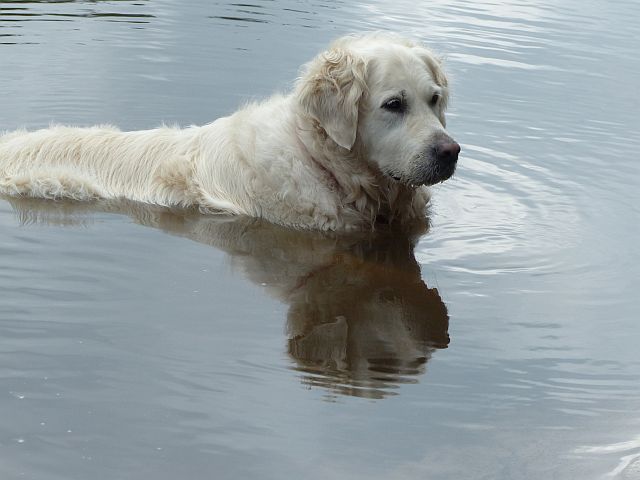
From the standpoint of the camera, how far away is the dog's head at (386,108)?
6.43 metres

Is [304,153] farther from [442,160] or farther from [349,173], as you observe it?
[442,160]

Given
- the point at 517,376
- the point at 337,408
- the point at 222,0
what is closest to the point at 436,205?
the point at 517,376

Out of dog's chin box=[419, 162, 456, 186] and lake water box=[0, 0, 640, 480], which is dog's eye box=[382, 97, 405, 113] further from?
lake water box=[0, 0, 640, 480]

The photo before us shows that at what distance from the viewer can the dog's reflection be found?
5.01m

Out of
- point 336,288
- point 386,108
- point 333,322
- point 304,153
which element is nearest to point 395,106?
point 386,108

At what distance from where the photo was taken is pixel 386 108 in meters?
6.56

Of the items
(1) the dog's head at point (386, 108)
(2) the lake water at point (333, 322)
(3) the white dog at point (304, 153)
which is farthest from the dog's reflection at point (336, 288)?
(1) the dog's head at point (386, 108)

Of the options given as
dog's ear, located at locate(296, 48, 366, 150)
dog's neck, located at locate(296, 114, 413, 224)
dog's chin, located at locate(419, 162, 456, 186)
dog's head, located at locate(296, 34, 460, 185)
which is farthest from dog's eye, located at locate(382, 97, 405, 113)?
dog's chin, located at locate(419, 162, 456, 186)

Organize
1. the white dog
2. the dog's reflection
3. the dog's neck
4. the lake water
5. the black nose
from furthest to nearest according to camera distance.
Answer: the dog's neck < the white dog < the black nose < the dog's reflection < the lake water

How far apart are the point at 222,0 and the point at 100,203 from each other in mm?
7800

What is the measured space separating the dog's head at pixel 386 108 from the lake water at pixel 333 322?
1.97ft

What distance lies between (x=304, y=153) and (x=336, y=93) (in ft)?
1.61

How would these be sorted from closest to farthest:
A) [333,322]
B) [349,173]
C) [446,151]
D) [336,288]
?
[333,322], [336,288], [446,151], [349,173]

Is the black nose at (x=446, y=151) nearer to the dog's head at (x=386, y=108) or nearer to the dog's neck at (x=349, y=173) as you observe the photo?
the dog's head at (x=386, y=108)
